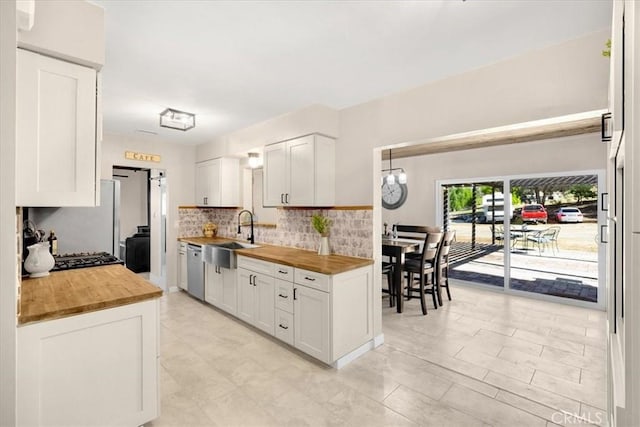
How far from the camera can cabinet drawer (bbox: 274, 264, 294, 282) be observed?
2.83 meters

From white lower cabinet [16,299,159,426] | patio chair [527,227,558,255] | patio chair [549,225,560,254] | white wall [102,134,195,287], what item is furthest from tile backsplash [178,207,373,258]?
patio chair [549,225,560,254]

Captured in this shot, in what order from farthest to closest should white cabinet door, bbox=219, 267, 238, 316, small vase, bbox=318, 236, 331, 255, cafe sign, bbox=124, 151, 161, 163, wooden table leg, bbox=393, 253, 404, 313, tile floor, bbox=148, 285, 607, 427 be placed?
cafe sign, bbox=124, 151, 161, 163 → wooden table leg, bbox=393, 253, 404, 313 → white cabinet door, bbox=219, 267, 238, 316 → small vase, bbox=318, 236, 331, 255 → tile floor, bbox=148, 285, 607, 427

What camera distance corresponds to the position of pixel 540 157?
4582 mm

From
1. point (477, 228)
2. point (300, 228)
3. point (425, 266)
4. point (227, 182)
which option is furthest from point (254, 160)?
point (477, 228)

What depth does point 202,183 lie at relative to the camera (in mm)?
4875

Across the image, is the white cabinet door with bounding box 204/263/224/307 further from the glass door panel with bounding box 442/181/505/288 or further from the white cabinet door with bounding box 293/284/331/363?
the glass door panel with bounding box 442/181/505/288

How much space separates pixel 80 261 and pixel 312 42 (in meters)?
2.76

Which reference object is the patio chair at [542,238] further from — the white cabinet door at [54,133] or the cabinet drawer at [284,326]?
the white cabinet door at [54,133]

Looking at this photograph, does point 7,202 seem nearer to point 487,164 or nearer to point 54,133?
point 54,133

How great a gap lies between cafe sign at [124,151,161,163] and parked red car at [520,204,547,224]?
19.8ft

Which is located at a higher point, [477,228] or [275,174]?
[275,174]

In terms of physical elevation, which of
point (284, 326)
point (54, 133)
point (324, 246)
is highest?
point (54, 133)

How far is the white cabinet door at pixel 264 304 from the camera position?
3.04 metres

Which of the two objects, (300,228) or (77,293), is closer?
(77,293)
